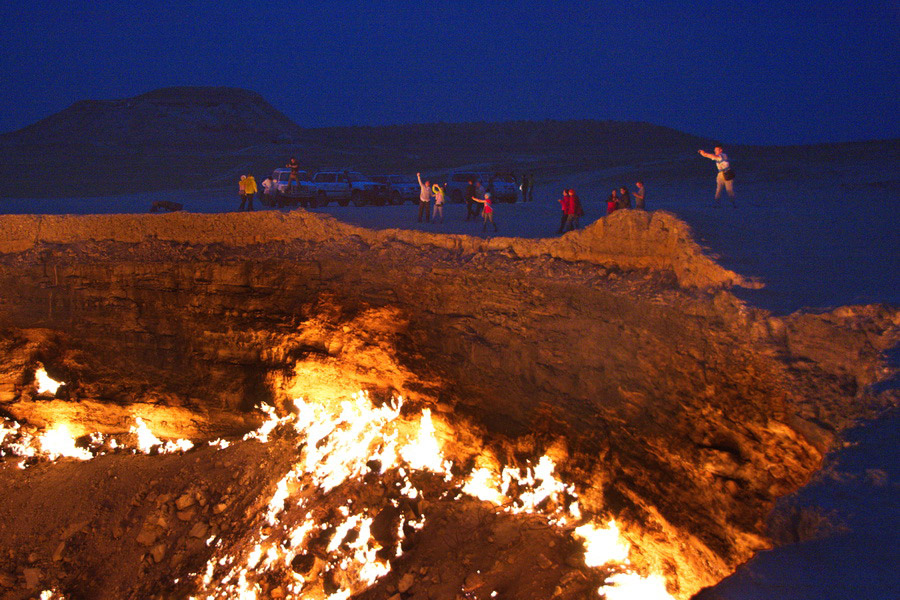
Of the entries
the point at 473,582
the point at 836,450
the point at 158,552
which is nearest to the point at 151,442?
the point at 158,552

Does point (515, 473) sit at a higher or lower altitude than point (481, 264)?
lower

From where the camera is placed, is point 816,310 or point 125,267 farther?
point 125,267

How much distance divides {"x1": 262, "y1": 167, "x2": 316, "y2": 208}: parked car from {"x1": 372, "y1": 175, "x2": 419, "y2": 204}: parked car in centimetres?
368

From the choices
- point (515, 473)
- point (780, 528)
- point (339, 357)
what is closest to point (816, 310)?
point (780, 528)

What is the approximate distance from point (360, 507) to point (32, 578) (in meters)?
5.57

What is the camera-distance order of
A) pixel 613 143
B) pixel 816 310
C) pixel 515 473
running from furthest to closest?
pixel 613 143
pixel 515 473
pixel 816 310

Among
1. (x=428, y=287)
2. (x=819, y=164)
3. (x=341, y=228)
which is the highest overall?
(x=819, y=164)

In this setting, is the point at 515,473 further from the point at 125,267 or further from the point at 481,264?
Answer: the point at 125,267

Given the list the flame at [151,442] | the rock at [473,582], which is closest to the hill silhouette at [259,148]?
the rock at [473,582]

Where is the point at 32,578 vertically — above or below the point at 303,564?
below

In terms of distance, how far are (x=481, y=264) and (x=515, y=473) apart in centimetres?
300

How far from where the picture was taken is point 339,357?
10016 millimetres

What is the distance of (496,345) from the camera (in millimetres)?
8320

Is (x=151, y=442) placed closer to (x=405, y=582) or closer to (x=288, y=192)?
(x=405, y=582)
